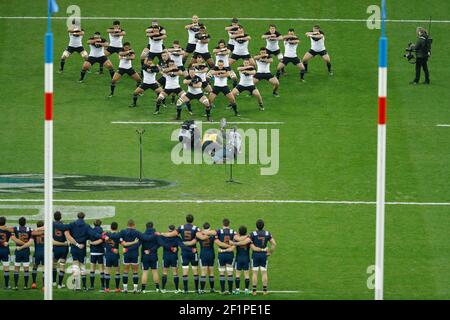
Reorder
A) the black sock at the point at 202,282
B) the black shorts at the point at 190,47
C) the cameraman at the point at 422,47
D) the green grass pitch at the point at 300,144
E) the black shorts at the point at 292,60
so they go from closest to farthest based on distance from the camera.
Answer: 1. the black sock at the point at 202,282
2. the green grass pitch at the point at 300,144
3. the cameraman at the point at 422,47
4. the black shorts at the point at 292,60
5. the black shorts at the point at 190,47

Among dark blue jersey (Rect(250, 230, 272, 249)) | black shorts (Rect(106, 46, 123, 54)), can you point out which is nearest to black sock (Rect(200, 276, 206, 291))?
dark blue jersey (Rect(250, 230, 272, 249))

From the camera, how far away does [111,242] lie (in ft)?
125

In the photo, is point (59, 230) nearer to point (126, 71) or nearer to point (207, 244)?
point (207, 244)

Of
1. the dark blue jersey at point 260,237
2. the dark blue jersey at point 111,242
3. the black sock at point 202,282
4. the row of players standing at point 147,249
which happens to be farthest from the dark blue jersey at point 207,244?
the dark blue jersey at point 111,242

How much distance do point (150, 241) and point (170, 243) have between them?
0.55 m

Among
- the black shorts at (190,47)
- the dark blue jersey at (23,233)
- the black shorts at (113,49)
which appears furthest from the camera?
the black shorts at (190,47)

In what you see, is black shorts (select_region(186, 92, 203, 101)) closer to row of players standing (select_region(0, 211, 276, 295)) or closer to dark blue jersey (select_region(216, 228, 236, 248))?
row of players standing (select_region(0, 211, 276, 295))

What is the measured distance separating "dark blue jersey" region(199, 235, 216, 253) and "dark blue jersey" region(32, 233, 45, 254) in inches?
172

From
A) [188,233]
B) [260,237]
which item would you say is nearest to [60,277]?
[188,233]

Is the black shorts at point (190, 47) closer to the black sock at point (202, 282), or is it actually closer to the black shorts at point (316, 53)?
the black shorts at point (316, 53)

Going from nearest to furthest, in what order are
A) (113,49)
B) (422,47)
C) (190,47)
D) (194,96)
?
(194,96), (422,47), (113,49), (190,47)

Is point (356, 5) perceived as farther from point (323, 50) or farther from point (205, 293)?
point (205, 293)

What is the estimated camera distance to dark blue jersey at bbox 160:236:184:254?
38084 millimetres

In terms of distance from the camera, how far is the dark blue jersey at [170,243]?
38.1 m
